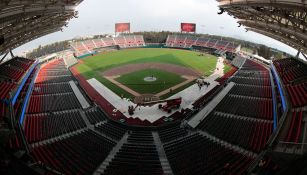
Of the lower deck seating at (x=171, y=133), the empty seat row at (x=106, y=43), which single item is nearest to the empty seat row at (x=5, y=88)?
the lower deck seating at (x=171, y=133)

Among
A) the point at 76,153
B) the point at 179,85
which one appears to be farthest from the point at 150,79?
the point at 76,153

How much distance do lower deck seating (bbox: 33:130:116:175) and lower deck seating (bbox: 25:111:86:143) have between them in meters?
1.93

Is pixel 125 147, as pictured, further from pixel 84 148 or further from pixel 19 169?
pixel 19 169

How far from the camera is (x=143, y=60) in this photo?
70.6 meters

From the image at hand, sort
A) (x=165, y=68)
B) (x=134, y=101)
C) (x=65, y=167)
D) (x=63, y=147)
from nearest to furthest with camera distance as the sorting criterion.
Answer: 1. (x=65, y=167)
2. (x=63, y=147)
3. (x=134, y=101)
4. (x=165, y=68)

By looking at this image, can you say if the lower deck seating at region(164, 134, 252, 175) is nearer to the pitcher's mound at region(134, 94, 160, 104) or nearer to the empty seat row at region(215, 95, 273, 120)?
the empty seat row at region(215, 95, 273, 120)

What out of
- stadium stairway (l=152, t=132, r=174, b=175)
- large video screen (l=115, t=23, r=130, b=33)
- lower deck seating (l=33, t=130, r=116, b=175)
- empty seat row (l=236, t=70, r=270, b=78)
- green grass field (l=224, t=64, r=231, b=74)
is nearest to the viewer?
lower deck seating (l=33, t=130, r=116, b=175)

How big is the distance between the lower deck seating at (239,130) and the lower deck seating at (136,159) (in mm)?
7607

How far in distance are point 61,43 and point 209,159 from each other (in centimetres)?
7046

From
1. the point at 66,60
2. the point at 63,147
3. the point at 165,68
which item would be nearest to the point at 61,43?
the point at 66,60

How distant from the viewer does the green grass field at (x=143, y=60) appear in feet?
201

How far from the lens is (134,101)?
42.4 m

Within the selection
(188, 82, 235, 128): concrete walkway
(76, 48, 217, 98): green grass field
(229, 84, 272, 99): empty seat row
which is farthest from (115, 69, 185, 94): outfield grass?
(229, 84, 272, 99): empty seat row

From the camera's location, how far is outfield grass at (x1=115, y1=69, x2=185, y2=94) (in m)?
48.1
